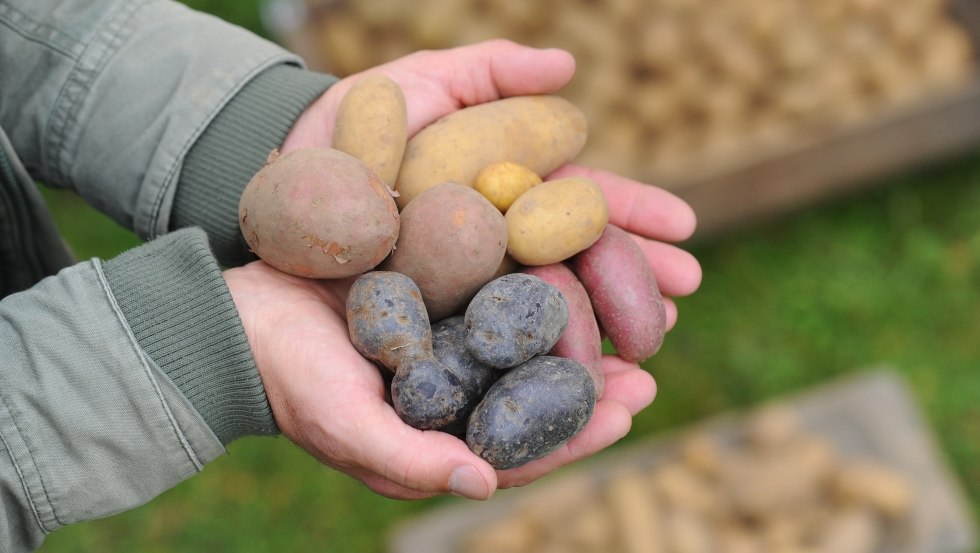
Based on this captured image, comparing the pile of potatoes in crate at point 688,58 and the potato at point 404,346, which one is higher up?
the pile of potatoes in crate at point 688,58

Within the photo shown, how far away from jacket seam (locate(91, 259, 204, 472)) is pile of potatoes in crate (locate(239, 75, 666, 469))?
0.76 feet

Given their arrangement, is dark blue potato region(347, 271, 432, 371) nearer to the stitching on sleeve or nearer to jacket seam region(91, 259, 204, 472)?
jacket seam region(91, 259, 204, 472)

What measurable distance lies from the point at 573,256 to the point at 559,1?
1600mm

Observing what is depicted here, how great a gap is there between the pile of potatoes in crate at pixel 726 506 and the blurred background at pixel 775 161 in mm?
293

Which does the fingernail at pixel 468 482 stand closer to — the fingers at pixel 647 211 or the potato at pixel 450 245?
the potato at pixel 450 245

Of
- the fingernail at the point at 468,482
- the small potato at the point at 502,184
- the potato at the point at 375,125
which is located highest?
the potato at the point at 375,125

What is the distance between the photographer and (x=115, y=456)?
1.24m

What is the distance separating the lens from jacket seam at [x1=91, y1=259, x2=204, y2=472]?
48.3 inches

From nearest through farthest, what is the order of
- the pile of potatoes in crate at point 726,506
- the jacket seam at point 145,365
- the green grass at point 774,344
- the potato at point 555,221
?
the jacket seam at point 145,365
the potato at point 555,221
the pile of potatoes in crate at point 726,506
the green grass at point 774,344

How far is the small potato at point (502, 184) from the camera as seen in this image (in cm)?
153

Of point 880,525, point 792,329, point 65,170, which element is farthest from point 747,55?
point 65,170

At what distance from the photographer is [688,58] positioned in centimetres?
292

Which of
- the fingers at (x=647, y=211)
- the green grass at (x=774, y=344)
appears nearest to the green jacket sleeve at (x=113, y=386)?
the fingers at (x=647, y=211)

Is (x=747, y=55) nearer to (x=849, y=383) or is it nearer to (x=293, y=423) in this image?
(x=849, y=383)
